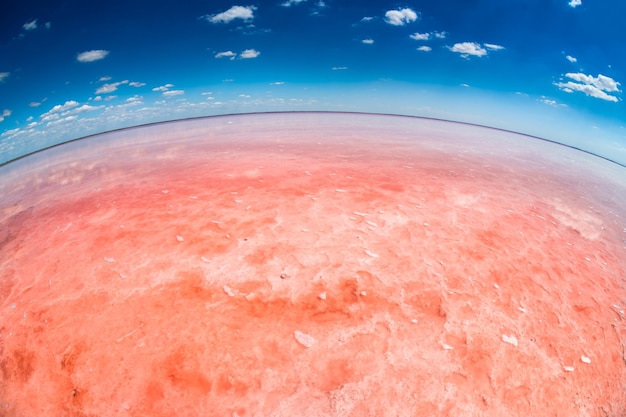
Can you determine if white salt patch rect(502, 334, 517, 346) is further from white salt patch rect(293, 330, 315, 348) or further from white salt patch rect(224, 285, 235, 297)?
white salt patch rect(224, 285, 235, 297)

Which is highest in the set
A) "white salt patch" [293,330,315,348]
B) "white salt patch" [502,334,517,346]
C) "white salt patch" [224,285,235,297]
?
"white salt patch" [502,334,517,346]

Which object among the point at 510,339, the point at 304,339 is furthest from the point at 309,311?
the point at 510,339

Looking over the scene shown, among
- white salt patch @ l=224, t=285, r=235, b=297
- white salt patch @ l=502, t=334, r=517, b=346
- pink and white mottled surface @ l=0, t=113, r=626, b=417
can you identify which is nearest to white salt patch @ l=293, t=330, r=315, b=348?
pink and white mottled surface @ l=0, t=113, r=626, b=417

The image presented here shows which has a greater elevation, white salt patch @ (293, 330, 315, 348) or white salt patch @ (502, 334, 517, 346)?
white salt patch @ (502, 334, 517, 346)

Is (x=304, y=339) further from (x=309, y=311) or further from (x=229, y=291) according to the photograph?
(x=229, y=291)

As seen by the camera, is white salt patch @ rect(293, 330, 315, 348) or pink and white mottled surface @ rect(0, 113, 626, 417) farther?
white salt patch @ rect(293, 330, 315, 348)

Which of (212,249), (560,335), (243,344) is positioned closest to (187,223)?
(212,249)

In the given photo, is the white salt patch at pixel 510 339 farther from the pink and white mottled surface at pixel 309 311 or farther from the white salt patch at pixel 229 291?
the white salt patch at pixel 229 291

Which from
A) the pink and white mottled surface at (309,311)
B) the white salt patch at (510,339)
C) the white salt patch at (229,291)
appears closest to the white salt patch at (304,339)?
the pink and white mottled surface at (309,311)
